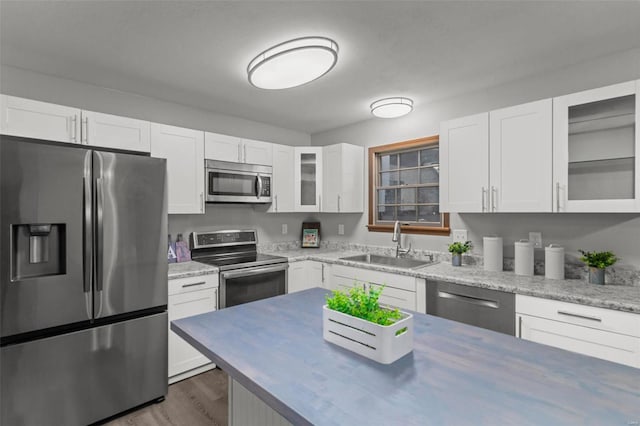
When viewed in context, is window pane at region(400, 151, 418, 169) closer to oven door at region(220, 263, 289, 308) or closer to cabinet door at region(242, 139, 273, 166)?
cabinet door at region(242, 139, 273, 166)

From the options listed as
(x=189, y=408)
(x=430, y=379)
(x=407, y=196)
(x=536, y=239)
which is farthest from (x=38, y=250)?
(x=536, y=239)

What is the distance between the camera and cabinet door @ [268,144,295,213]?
3.68 metres

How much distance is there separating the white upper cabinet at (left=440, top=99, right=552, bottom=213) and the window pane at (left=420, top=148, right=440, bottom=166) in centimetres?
53

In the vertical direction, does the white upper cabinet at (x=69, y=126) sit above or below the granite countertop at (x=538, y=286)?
above

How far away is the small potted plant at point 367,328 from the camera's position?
3.55 feet

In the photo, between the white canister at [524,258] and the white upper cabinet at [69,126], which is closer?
the white upper cabinet at [69,126]

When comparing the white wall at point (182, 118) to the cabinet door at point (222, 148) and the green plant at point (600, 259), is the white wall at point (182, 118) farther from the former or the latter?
the green plant at point (600, 259)

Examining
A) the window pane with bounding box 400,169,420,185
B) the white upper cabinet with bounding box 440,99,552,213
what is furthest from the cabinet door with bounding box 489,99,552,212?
the window pane with bounding box 400,169,420,185

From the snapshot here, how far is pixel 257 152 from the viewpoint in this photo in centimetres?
351

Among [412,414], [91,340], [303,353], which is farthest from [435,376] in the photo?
[91,340]

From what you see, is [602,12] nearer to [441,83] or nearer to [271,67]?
[441,83]

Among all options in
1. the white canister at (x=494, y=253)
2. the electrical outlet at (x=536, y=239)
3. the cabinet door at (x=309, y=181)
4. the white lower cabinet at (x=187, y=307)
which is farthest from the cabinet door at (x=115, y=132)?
the electrical outlet at (x=536, y=239)

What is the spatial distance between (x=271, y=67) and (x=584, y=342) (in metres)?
2.45

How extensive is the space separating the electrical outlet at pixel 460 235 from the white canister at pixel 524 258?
553mm
